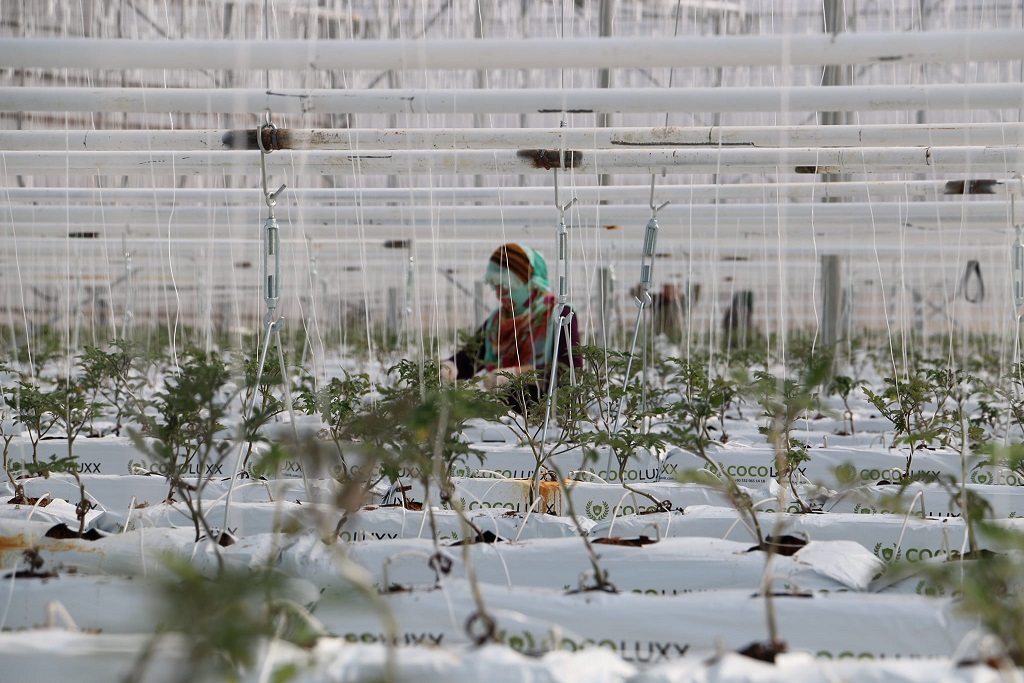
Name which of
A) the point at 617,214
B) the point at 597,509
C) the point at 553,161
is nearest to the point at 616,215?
the point at 617,214

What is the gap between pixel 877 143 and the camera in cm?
385

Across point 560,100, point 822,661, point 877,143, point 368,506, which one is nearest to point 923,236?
point 877,143

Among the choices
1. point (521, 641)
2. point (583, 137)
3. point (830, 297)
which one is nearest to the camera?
point (521, 641)

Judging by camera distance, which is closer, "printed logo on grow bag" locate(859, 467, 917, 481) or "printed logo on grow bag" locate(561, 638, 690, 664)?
"printed logo on grow bag" locate(561, 638, 690, 664)

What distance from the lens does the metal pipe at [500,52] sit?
8.97 feet

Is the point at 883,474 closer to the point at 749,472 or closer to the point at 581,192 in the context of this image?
the point at 749,472

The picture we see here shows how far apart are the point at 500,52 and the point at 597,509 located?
1.48 metres

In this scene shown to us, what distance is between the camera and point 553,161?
3.68 m

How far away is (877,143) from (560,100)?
1.43 meters

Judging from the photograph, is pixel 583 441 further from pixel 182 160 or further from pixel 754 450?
pixel 182 160

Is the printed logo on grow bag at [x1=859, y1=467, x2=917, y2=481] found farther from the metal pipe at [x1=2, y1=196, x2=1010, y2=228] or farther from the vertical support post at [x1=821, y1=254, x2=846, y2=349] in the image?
the vertical support post at [x1=821, y1=254, x2=846, y2=349]

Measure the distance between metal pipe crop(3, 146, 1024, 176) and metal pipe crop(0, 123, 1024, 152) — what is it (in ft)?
0.27

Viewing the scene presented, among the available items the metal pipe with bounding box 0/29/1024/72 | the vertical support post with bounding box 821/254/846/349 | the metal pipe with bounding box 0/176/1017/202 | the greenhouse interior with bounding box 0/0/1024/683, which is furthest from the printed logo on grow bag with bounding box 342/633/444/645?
the vertical support post with bounding box 821/254/846/349

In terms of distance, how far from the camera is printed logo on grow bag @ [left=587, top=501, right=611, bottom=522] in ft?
10.6
